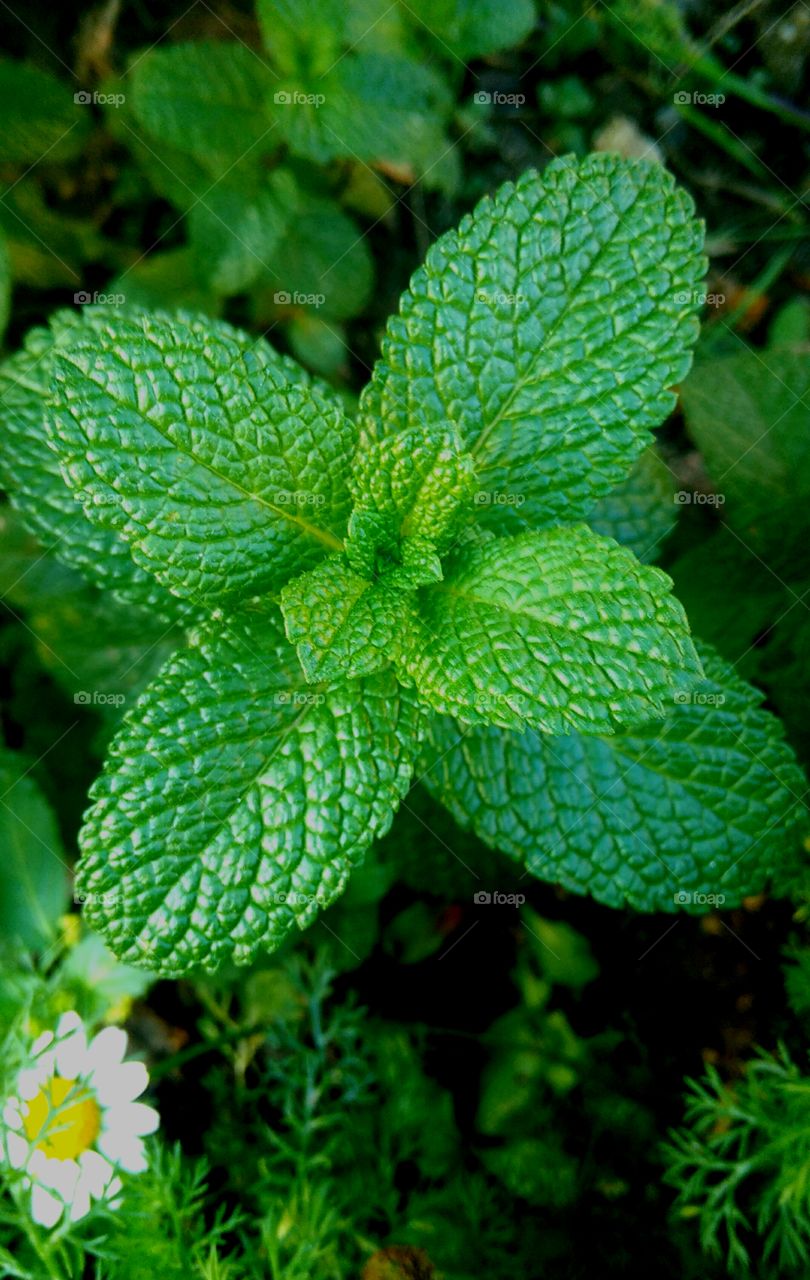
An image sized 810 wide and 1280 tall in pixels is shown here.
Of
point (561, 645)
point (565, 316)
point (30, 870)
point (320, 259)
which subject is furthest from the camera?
point (320, 259)

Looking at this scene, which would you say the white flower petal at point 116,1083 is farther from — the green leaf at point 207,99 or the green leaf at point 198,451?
the green leaf at point 207,99

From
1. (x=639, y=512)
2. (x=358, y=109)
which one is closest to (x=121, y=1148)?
(x=639, y=512)

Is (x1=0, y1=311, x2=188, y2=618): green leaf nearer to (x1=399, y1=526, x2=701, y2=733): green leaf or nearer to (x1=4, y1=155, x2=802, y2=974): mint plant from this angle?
(x1=4, y1=155, x2=802, y2=974): mint plant

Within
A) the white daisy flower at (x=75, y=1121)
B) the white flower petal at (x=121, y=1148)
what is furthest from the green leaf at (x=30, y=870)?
the white flower petal at (x=121, y=1148)

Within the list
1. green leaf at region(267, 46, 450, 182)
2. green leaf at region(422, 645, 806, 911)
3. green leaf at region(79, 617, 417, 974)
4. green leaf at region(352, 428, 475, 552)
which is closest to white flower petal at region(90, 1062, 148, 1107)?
green leaf at region(79, 617, 417, 974)

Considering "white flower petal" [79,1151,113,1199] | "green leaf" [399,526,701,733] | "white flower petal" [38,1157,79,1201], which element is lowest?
"white flower petal" [38,1157,79,1201]

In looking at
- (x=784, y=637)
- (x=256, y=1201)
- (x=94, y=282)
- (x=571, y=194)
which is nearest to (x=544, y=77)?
(x=94, y=282)

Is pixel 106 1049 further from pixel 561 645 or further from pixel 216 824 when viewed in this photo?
pixel 561 645
